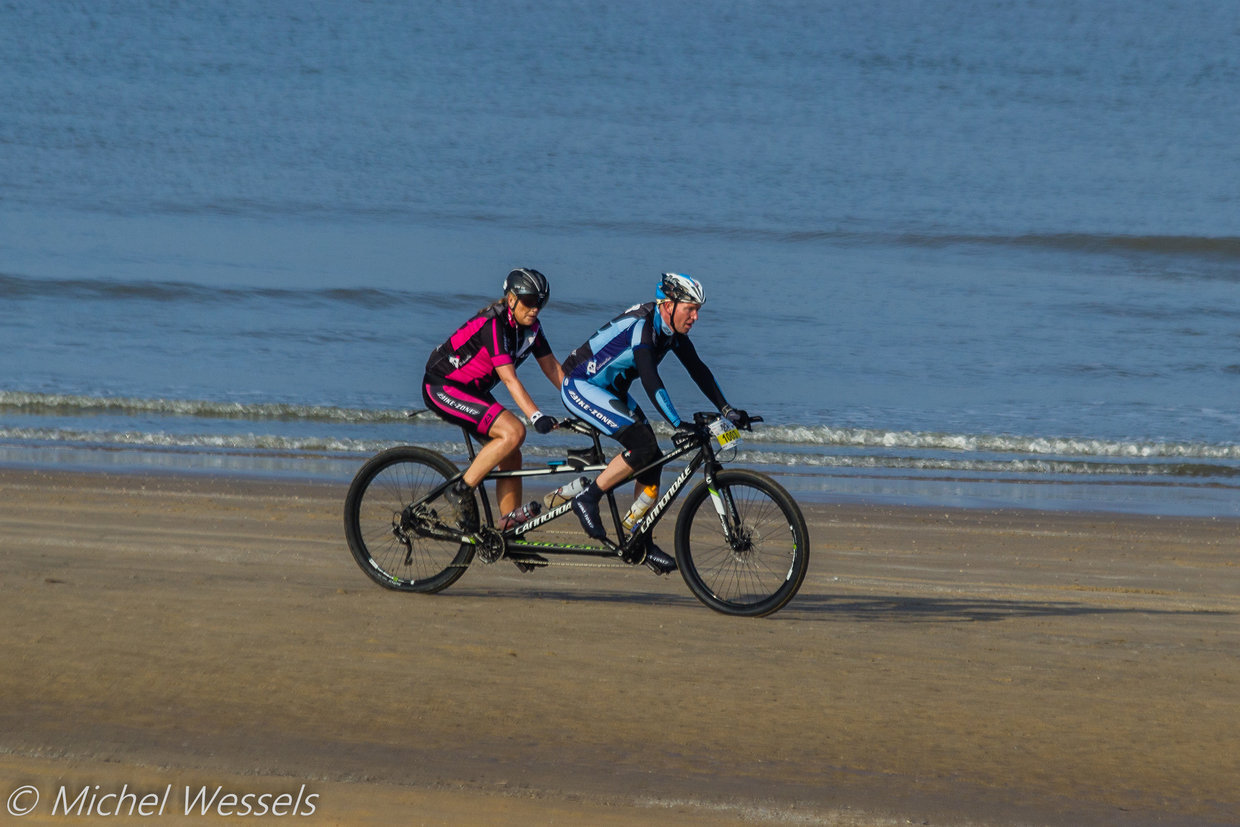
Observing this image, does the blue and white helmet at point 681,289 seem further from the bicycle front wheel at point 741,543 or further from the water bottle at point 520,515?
the water bottle at point 520,515

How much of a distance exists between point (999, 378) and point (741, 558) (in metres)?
13.2

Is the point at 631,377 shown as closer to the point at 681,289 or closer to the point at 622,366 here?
the point at 622,366

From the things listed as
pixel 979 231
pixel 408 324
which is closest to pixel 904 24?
pixel 979 231

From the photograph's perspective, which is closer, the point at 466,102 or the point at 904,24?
the point at 466,102

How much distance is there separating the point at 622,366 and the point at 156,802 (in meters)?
3.48

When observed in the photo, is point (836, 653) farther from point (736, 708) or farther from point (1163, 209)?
point (1163, 209)

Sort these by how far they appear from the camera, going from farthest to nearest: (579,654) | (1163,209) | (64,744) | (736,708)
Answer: (1163,209), (579,654), (736,708), (64,744)

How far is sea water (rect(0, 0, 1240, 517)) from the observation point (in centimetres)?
1563

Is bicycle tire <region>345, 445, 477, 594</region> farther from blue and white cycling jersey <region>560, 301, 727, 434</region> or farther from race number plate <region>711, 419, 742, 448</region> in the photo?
race number plate <region>711, 419, 742, 448</region>

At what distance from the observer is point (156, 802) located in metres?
4.12

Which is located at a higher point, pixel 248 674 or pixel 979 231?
pixel 979 231

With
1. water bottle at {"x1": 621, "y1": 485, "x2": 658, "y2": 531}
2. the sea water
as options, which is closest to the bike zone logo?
water bottle at {"x1": 621, "y1": 485, "x2": 658, "y2": 531}

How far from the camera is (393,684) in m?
5.39

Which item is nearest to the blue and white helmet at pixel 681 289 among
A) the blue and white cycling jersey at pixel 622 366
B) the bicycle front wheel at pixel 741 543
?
the blue and white cycling jersey at pixel 622 366
